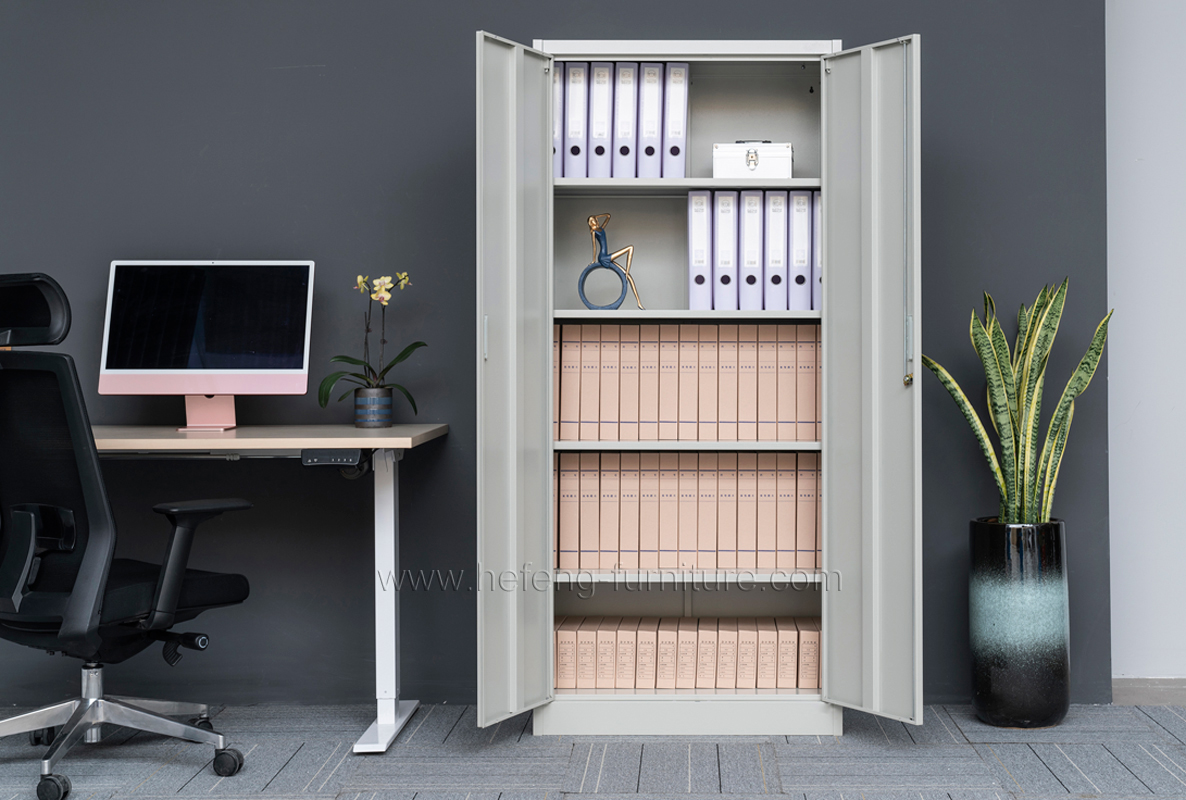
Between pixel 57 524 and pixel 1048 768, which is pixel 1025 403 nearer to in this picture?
pixel 1048 768

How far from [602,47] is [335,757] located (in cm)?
215

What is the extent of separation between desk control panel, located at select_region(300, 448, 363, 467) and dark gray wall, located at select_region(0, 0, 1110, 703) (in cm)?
50

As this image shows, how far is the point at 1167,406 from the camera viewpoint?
2584 millimetres

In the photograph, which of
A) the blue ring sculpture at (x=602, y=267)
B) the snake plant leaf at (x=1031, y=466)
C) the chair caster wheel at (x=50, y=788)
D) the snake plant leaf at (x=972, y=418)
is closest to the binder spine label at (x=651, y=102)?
the blue ring sculpture at (x=602, y=267)

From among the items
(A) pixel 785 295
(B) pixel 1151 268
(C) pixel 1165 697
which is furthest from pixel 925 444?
(C) pixel 1165 697

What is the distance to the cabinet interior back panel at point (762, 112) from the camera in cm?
257

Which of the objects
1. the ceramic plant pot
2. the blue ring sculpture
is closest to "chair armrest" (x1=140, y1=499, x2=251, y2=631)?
the ceramic plant pot

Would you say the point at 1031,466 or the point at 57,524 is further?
the point at 1031,466

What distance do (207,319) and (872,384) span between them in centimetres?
188

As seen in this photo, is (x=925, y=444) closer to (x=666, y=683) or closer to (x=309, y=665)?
(x=666, y=683)

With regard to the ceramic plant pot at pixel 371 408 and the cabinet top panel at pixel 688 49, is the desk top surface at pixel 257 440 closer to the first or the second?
the ceramic plant pot at pixel 371 408

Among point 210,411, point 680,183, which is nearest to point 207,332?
point 210,411

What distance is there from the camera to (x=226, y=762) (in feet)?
6.82

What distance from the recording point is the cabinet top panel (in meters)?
2.27
